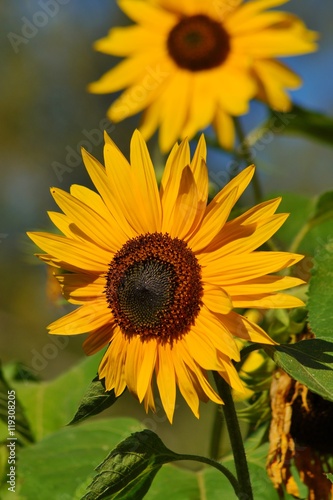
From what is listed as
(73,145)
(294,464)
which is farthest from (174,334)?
(73,145)

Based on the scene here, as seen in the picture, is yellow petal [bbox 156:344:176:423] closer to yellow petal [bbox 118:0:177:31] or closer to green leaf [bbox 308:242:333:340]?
green leaf [bbox 308:242:333:340]

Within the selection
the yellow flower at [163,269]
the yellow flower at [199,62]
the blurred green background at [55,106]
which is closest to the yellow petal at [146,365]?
the yellow flower at [163,269]

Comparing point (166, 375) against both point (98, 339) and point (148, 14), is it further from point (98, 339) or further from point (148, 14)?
point (148, 14)

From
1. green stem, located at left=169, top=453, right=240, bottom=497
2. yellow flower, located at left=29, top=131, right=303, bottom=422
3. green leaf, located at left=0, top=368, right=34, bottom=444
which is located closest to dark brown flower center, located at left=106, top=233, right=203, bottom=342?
yellow flower, located at left=29, top=131, right=303, bottom=422

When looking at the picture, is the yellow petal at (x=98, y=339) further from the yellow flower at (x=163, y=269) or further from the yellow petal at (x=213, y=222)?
the yellow petal at (x=213, y=222)

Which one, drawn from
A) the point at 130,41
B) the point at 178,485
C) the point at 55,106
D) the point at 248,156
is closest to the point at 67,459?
the point at 178,485

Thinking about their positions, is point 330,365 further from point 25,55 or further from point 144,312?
point 25,55
